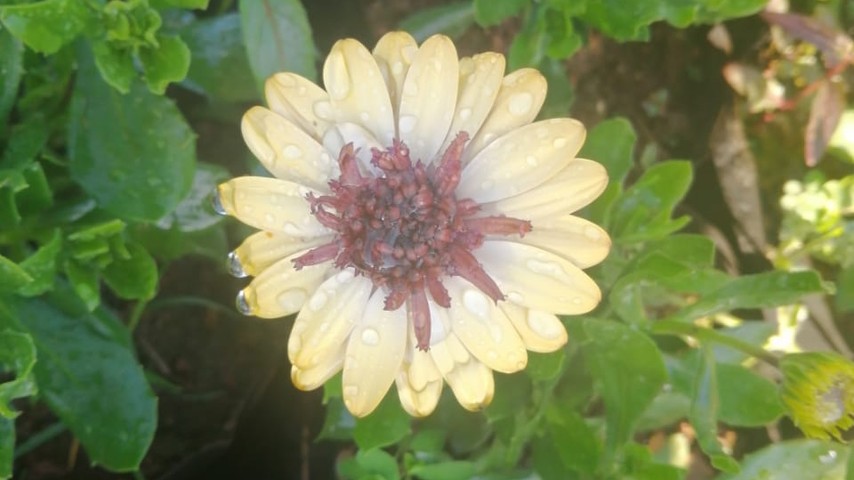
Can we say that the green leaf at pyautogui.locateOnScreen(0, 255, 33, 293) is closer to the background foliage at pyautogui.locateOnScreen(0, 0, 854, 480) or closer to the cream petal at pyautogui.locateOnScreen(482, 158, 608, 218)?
the background foliage at pyautogui.locateOnScreen(0, 0, 854, 480)

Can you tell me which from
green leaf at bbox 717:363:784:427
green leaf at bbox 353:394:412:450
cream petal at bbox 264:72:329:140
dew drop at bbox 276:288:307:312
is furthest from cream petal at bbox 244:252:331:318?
green leaf at bbox 717:363:784:427

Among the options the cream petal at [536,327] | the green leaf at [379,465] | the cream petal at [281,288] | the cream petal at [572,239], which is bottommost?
the green leaf at [379,465]

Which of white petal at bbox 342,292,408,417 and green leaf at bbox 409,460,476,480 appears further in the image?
green leaf at bbox 409,460,476,480

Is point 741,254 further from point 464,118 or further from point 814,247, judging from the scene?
point 464,118

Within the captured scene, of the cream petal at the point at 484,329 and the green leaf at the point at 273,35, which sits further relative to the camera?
the green leaf at the point at 273,35

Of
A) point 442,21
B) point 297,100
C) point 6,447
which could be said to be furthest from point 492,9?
point 6,447

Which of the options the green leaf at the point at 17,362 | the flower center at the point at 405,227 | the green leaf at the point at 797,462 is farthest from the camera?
the green leaf at the point at 797,462

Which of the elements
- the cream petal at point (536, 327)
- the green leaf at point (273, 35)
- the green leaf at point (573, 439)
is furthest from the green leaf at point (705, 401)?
the green leaf at point (273, 35)

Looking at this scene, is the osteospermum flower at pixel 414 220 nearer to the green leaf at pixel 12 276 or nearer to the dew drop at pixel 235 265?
the dew drop at pixel 235 265
